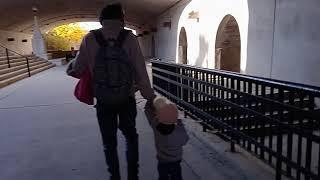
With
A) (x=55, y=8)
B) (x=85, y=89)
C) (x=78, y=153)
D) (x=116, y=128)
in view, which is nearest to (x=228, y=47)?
(x=78, y=153)

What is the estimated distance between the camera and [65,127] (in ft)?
19.8

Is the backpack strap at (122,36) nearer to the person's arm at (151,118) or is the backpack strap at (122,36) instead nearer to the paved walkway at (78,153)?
the person's arm at (151,118)

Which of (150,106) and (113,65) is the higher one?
(113,65)

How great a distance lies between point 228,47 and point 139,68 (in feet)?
43.7

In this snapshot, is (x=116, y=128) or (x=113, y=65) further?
(x=116, y=128)

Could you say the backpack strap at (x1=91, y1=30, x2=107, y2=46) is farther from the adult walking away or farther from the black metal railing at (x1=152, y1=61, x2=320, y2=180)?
the black metal railing at (x1=152, y1=61, x2=320, y2=180)

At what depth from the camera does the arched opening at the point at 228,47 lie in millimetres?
15562

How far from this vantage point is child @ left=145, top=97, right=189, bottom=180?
2.62 meters

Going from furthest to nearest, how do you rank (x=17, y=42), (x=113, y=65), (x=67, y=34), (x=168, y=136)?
1. (x=67, y=34)
2. (x=17, y=42)
3. (x=113, y=65)
4. (x=168, y=136)

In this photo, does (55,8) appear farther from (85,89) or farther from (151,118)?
(151,118)

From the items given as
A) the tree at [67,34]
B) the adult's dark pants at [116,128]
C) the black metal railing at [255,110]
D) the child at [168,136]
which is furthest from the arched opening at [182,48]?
the tree at [67,34]

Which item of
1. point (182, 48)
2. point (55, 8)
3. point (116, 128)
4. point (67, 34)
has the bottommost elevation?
point (182, 48)

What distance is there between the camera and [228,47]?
1591 centimetres

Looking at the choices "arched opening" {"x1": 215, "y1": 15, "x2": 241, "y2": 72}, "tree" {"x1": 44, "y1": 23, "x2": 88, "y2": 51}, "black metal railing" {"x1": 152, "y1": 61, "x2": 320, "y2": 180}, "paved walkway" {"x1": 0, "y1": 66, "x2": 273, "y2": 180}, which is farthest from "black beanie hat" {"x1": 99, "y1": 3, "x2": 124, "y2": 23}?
"tree" {"x1": 44, "y1": 23, "x2": 88, "y2": 51}
